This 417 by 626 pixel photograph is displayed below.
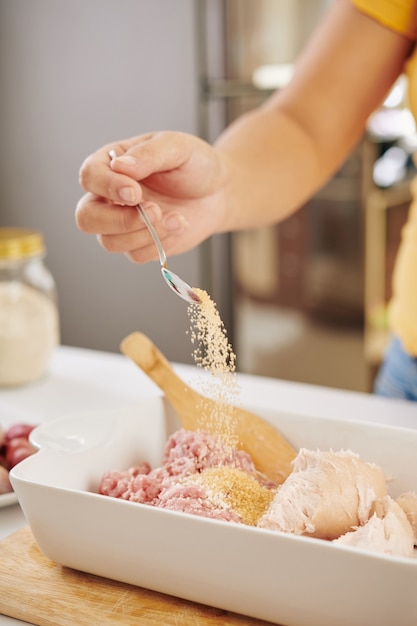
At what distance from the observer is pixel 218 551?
0.64 metres

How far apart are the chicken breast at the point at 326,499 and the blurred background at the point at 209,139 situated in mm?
1812

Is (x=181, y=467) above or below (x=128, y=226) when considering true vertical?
below

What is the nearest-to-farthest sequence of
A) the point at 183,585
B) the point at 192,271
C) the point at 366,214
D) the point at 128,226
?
1. the point at 183,585
2. the point at 128,226
3. the point at 366,214
4. the point at 192,271

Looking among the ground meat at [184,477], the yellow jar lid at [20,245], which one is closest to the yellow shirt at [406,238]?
the ground meat at [184,477]

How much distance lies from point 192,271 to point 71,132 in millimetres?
615

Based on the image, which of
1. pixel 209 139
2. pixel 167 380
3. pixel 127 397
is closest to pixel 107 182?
pixel 167 380

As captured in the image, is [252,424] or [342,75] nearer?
[252,424]

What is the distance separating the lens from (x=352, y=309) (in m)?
2.58

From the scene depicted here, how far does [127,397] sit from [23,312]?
23cm

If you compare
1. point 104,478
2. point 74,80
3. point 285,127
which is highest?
point 74,80

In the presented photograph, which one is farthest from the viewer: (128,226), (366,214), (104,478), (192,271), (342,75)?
(192,271)

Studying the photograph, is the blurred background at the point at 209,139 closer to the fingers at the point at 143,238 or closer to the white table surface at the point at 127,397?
the white table surface at the point at 127,397

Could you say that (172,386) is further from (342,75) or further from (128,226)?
(342,75)

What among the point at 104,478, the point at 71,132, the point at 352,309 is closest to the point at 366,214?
the point at 352,309
